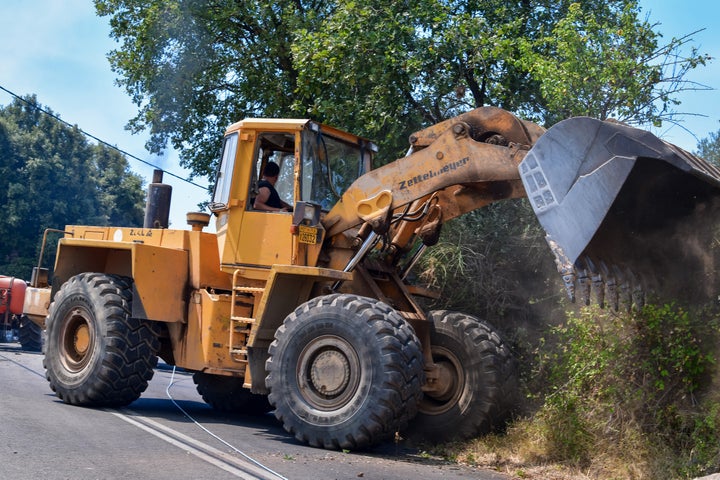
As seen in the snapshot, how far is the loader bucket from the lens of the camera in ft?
22.3

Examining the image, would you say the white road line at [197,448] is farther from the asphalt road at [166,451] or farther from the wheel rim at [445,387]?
the wheel rim at [445,387]

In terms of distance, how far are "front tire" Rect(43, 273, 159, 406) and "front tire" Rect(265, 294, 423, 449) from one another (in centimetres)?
234

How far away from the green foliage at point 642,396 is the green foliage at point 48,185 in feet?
124

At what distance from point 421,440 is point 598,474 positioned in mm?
2403

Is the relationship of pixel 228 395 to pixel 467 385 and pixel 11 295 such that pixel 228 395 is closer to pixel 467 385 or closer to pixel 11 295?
pixel 467 385

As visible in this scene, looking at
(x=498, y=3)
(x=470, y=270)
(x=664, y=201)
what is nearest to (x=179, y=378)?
(x=470, y=270)

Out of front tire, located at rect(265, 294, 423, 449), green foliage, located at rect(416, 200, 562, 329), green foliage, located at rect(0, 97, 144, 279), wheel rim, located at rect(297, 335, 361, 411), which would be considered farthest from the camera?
green foliage, located at rect(0, 97, 144, 279)

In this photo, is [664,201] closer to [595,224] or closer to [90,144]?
[595,224]

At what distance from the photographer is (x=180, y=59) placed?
19.2 meters

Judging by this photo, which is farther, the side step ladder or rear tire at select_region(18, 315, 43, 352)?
rear tire at select_region(18, 315, 43, 352)

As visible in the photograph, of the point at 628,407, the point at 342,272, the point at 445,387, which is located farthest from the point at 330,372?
the point at 628,407

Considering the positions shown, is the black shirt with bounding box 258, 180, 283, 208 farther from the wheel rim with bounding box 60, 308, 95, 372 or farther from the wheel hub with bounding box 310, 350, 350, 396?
the wheel rim with bounding box 60, 308, 95, 372

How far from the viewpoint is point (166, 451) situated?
7.74m

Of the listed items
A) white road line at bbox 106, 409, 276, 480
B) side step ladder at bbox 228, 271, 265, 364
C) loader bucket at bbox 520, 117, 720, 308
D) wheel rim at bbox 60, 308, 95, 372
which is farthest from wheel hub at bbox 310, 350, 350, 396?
wheel rim at bbox 60, 308, 95, 372
